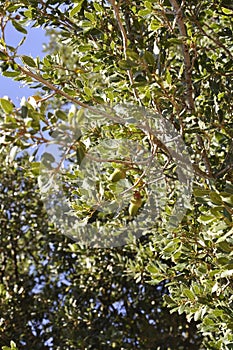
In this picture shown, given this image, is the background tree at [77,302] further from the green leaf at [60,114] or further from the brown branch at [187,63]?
the green leaf at [60,114]

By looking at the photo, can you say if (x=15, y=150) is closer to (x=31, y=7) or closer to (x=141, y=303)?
(x=31, y=7)

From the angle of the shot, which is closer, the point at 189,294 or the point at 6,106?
the point at 6,106

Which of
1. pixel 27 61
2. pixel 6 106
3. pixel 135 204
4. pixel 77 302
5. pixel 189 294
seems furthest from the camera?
pixel 77 302

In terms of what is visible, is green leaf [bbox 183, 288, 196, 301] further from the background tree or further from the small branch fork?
the background tree

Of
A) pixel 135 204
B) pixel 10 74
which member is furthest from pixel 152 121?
pixel 10 74

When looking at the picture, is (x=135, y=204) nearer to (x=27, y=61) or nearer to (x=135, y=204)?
(x=135, y=204)

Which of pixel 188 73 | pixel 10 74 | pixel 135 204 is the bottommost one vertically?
pixel 135 204

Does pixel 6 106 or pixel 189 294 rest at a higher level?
pixel 6 106

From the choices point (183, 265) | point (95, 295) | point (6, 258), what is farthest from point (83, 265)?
point (183, 265)

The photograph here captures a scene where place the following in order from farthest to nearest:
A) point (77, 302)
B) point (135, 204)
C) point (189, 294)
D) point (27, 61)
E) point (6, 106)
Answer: point (77, 302) → point (189, 294) → point (27, 61) → point (135, 204) → point (6, 106)

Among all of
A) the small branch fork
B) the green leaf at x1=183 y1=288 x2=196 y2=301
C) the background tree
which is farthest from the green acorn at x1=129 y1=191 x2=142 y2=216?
the background tree

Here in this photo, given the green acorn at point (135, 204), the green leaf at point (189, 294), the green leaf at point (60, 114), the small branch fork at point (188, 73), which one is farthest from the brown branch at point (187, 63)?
the green leaf at point (60, 114)
